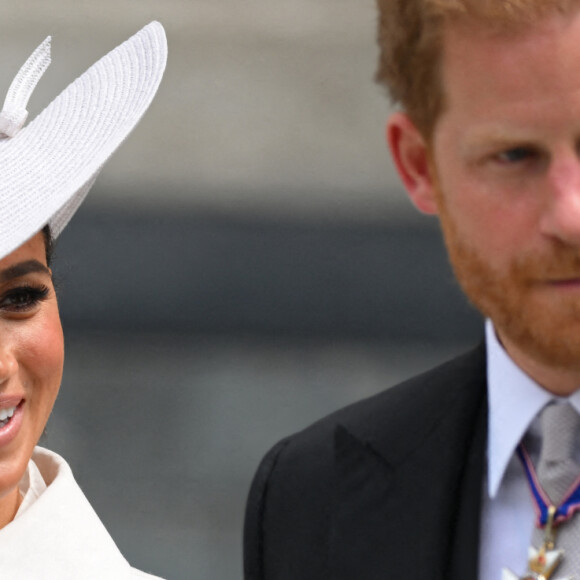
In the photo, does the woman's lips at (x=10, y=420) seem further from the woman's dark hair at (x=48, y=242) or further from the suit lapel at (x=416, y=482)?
the suit lapel at (x=416, y=482)

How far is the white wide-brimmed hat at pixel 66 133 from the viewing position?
8.34 ft

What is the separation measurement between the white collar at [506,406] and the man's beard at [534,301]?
0.12 metres

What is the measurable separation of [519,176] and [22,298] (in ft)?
3.17

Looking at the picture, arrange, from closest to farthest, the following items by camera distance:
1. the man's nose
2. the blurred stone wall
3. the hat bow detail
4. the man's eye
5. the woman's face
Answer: the man's nose → the man's eye → the woman's face → the hat bow detail → the blurred stone wall

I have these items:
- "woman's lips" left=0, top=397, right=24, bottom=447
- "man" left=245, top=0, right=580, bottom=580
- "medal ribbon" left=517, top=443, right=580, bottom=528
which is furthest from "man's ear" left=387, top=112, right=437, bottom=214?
"woman's lips" left=0, top=397, right=24, bottom=447

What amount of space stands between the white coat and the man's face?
0.89 meters

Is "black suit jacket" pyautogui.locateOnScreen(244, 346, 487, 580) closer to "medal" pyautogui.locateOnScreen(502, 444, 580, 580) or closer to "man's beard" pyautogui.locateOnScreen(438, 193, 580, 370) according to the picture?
"medal" pyautogui.locateOnScreen(502, 444, 580, 580)

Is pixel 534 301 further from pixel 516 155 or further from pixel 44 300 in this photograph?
pixel 44 300

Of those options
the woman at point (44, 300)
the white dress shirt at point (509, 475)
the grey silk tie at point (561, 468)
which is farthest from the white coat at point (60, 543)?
the grey silk tie at point (561, 468)

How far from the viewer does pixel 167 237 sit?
28.3 ft

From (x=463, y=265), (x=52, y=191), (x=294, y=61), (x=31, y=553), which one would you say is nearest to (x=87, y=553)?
(x=31, y=553)

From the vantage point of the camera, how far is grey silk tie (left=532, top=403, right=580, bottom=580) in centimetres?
265

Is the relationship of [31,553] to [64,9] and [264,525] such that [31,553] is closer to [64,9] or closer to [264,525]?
[264,525]

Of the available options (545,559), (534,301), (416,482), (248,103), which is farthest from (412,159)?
(248,103)
